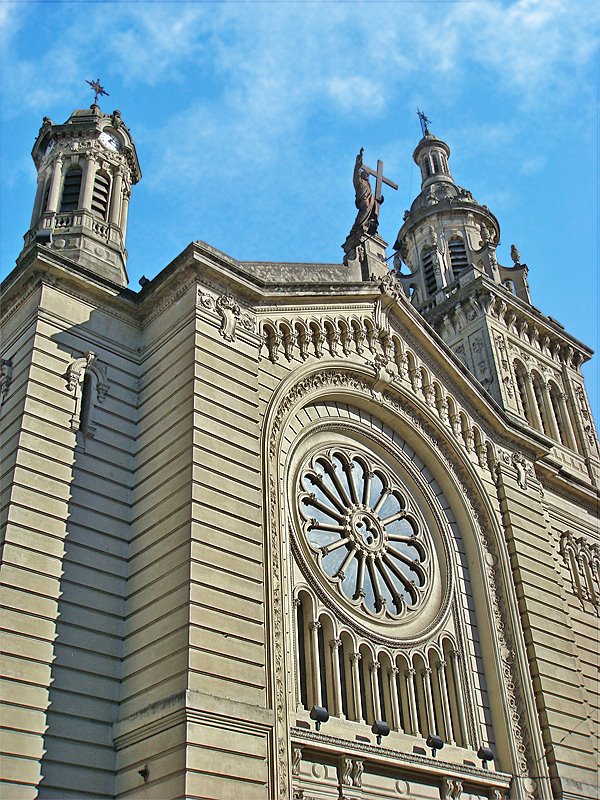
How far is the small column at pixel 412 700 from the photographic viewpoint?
17.6 m

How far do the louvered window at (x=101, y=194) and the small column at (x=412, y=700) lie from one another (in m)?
13.8

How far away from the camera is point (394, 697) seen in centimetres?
1766

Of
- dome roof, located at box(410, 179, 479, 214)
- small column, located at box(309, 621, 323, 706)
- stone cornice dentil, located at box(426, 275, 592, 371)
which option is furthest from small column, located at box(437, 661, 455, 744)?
dome roof, located at box(410, 179, 479, 214)

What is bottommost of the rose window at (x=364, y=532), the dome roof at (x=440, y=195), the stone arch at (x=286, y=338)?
the rose window at (x=364, y=532)

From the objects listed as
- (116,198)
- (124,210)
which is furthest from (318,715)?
(116,198)

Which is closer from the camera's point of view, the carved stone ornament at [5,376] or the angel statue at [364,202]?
the carved stone ornament at [5,376]

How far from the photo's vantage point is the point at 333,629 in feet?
56.5

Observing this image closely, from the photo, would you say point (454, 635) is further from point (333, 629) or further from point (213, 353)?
point (213, 353)

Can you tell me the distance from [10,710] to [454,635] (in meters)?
10.4

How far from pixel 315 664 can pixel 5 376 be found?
27.7 ft

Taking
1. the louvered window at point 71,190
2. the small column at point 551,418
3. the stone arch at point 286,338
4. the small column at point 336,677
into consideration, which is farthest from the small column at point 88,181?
the small column at point 551,418

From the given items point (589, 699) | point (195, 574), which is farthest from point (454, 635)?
point (195, 574)

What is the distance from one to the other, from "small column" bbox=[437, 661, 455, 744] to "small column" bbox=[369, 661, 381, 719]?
5.92 feet

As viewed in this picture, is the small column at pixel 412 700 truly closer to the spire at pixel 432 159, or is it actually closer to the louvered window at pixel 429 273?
the louvered window at pixel 429 273
